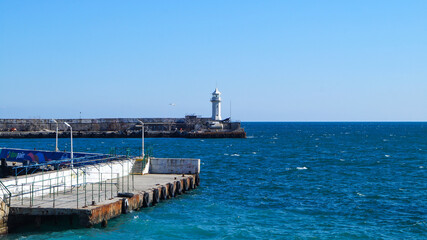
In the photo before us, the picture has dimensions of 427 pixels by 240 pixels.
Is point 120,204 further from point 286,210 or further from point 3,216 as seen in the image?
point 286,210

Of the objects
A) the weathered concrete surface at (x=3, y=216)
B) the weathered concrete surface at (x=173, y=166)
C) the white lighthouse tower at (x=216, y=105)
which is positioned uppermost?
the white lighthouse tower at (x=216, y=105)

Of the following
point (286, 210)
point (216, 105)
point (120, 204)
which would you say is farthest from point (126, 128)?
point (120, 204)

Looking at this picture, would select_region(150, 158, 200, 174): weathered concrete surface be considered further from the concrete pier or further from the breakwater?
the breakwater

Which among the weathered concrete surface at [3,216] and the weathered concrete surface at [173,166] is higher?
the weathered concrete surface at [173,166]

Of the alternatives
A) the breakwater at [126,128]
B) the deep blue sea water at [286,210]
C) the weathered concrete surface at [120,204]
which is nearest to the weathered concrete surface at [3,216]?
the weathered concrete surface at [120,204]

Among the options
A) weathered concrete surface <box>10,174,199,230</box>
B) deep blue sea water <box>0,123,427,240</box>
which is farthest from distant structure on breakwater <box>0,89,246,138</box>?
weathered concrete surface <box>10,174,199,230</box>

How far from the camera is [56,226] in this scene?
863 inches

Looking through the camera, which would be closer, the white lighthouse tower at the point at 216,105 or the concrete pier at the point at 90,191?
the concrete pier at the point at 90,191

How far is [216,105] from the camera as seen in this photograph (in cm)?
11738

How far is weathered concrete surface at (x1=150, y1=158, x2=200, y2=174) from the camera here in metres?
36.0

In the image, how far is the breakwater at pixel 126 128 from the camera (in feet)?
377

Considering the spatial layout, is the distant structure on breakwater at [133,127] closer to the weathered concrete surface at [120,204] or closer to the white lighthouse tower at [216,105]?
the white lighthouse tower at [216,105]

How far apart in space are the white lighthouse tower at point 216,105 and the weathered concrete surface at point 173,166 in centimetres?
7876

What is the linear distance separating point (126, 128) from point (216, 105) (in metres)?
25.2
